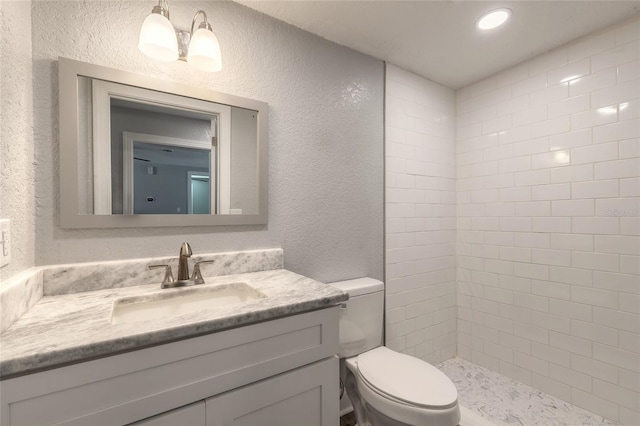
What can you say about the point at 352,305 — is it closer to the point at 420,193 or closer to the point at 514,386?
the point at 420,193

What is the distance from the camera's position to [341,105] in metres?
1.68

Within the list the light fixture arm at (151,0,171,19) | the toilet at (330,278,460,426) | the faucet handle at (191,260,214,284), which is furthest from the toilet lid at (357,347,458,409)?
the light fixture arm at (151,0,171,19)

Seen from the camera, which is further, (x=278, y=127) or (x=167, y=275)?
(x=278, y=127)

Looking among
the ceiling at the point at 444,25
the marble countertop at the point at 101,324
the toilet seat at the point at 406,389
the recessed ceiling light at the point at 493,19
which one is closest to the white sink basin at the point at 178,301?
the marble countertop at the point at 101,324

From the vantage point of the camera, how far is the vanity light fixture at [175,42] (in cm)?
101

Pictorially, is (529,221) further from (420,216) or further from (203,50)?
(203,50)

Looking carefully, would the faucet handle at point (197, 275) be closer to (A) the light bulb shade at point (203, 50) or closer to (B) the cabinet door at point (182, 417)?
(B) the cabinet door at point (182, 417)

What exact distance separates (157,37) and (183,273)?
884mm

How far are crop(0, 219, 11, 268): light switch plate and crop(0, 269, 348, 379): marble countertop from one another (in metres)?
0.17

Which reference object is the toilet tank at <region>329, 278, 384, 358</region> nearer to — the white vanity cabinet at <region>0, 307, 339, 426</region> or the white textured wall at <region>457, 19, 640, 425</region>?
the white vanity cabinet at <region>0, 307, 339, 426</region>

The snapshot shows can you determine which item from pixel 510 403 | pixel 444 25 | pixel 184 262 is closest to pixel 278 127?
pixel 184 262

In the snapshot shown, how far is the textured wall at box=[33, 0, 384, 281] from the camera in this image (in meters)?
1.02

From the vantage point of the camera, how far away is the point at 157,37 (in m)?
1.01

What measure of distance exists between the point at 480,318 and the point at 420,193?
103 centimetres
